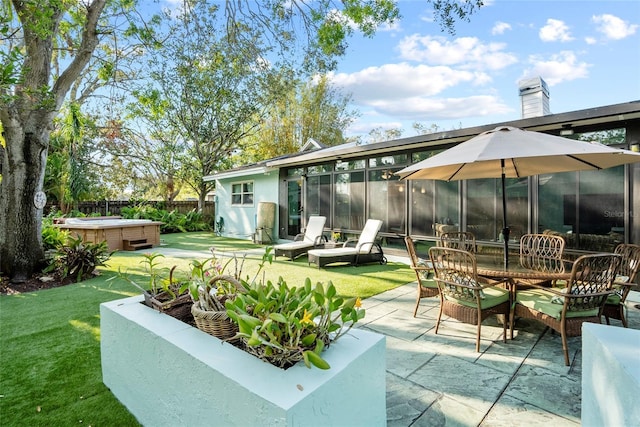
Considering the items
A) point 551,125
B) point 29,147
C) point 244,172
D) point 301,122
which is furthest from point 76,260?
point 301,122

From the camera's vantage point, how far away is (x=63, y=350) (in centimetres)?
318

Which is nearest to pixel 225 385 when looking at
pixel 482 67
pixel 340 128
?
pixel 482 67

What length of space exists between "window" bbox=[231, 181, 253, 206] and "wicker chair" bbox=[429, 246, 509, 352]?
10719 mm

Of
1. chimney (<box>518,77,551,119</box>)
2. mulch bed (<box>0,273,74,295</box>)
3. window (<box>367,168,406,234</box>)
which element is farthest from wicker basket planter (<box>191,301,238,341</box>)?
chimney (<box>518,77,551,119</box>)

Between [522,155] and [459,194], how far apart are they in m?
4.01

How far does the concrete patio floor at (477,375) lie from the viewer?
2.14m

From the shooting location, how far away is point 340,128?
81.8 feet

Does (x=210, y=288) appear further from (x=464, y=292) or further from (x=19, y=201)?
(x=19, y=201)

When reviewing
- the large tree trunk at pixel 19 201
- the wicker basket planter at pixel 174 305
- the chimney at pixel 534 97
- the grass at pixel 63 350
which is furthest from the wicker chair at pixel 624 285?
the large tree trunk at pixel 19 201

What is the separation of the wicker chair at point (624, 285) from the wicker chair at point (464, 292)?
3.24 ft

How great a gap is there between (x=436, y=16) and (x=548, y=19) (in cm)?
396

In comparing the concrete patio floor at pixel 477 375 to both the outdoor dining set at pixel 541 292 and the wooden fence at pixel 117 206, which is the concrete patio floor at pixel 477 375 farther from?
the wooden fence at pixel 117 206

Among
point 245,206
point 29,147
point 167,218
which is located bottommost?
point 167,218

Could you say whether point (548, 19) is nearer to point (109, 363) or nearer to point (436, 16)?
point (436, 16)
